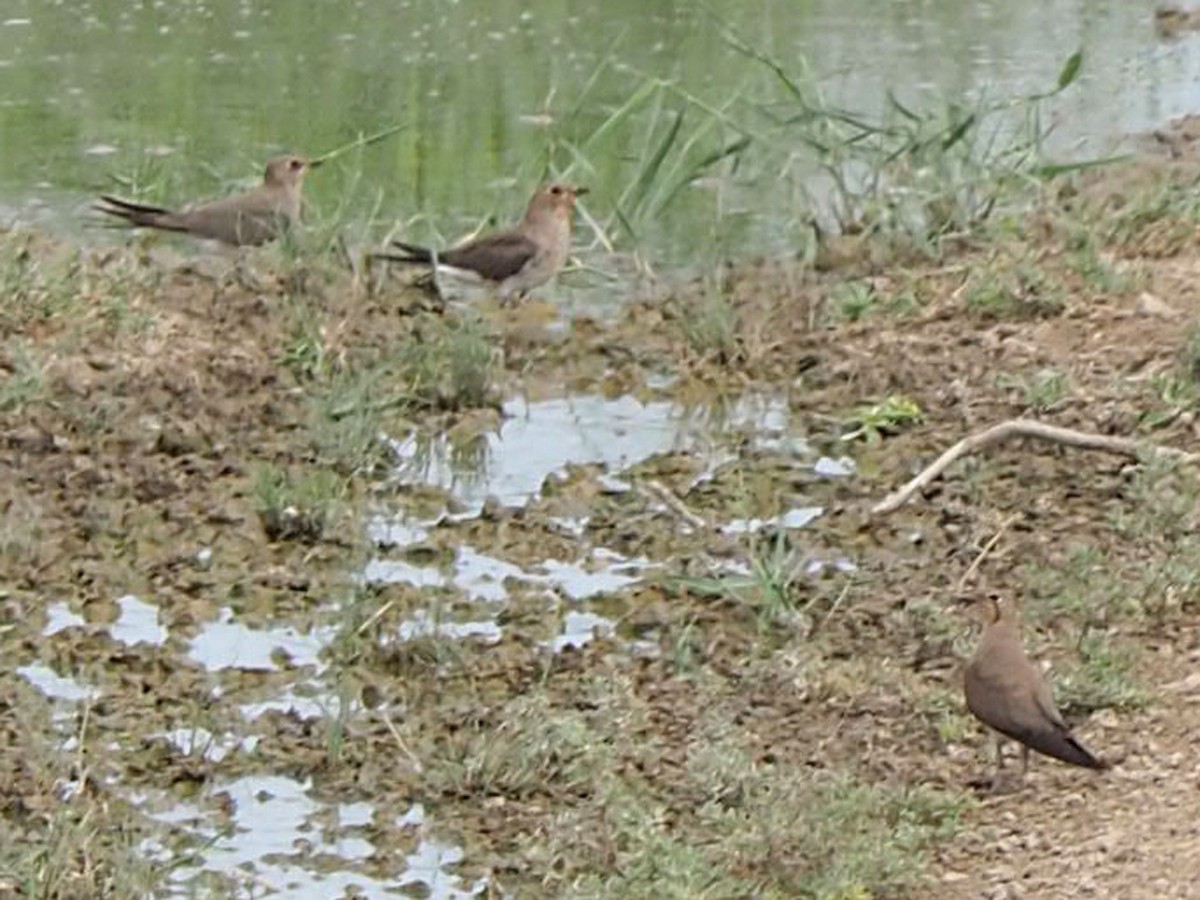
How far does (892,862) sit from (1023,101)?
13.3ft

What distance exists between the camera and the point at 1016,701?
17.1 ft

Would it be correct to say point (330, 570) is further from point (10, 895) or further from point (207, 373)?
point (10, 895)

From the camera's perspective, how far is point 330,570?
6535mm

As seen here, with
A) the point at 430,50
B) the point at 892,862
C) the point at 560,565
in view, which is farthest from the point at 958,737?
the point at 430,50

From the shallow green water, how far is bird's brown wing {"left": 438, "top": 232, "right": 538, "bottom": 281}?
13.5 inches

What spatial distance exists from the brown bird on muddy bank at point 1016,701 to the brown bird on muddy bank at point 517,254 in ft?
10.4

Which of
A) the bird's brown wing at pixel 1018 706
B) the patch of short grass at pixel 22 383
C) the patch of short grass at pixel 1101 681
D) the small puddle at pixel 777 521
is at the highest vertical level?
the bird's brown wing at pixel 1018 706

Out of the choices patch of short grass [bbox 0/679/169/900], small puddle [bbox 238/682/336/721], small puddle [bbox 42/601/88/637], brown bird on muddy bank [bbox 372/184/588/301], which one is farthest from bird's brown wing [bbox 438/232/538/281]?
patch of short grass [bbox 0/679/169/900]

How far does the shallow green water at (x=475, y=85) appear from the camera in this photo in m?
9.48

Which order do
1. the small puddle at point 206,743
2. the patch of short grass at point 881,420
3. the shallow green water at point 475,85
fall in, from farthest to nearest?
the shallow green water at point 475,85, the patch of short grass at point 881,420, the small puddle at point 206,743

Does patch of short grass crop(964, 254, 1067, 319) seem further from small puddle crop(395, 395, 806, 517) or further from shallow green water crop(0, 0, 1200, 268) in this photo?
shallow green water crop(0, 0, 1200, 268)

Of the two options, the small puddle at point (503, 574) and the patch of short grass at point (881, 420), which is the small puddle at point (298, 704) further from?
the patch of short grass at point (881, 420)

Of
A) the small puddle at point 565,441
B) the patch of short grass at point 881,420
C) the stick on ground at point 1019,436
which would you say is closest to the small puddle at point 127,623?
the small puddle at point 565,441

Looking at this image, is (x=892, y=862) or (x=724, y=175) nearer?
(x=892, y=862)
